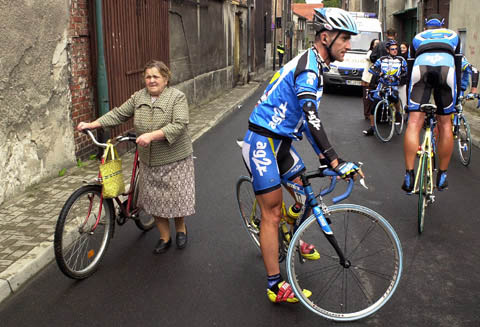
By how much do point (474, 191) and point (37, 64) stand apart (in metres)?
5.49

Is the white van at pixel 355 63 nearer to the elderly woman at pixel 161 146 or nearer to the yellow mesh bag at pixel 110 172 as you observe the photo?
the elderly woman at pixel 161 146

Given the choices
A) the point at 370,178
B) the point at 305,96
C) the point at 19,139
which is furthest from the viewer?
the point at 370,178

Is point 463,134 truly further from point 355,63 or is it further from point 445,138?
point 355,63

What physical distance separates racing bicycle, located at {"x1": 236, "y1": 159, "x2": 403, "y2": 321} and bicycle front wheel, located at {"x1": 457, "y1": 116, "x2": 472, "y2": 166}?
400cm

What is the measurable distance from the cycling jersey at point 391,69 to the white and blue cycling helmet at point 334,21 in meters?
6.84

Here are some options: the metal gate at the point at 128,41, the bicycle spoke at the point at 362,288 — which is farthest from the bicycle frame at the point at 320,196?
the metal gate at the point at 128,41

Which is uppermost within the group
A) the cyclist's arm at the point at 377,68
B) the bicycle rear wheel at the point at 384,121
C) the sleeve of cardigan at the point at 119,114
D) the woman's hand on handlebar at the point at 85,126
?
the cyclist's arm at the point at 377,68

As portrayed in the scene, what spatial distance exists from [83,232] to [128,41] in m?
5.72

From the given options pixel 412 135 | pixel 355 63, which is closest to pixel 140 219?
pixel 412 135

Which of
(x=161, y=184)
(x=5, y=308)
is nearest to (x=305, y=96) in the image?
(x=161, y=184)

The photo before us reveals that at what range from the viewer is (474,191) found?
21.3 feet

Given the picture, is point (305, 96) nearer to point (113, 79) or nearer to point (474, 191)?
point (474, 191)

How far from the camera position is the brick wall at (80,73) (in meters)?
7.49

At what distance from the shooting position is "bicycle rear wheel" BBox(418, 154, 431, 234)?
5.00m
